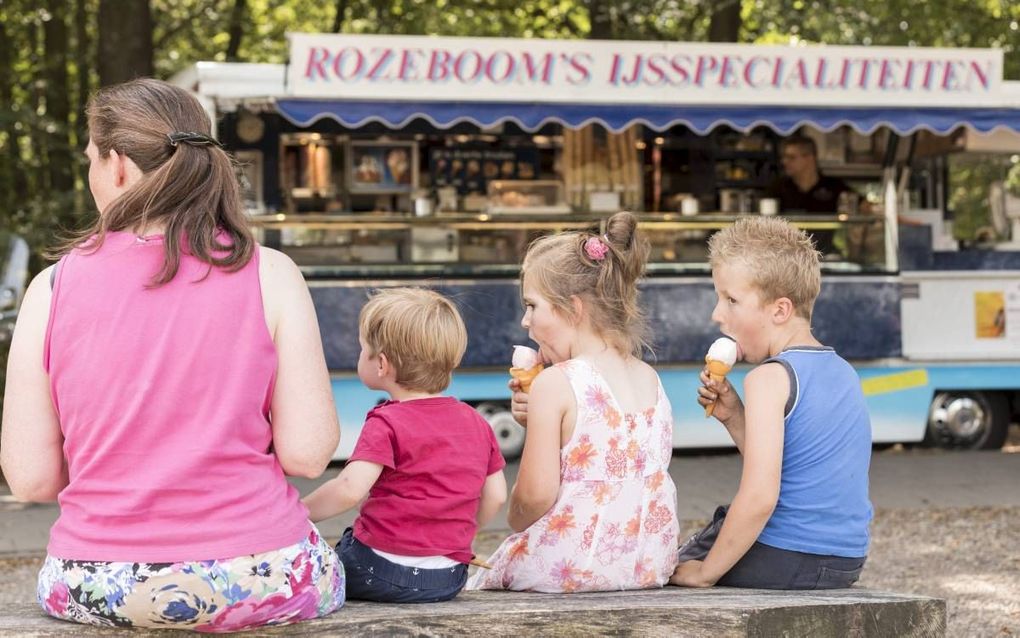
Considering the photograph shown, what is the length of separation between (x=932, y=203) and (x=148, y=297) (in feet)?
31.6

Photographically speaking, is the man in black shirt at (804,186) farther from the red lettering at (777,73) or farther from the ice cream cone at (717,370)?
the ice cream cone at (717,370)

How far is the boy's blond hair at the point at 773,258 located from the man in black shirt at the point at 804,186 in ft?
23.6

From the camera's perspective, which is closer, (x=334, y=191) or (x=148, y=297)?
(x=148, y=297)

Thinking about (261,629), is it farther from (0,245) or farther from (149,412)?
(0,245)

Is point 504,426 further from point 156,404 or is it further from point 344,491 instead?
point 156,404

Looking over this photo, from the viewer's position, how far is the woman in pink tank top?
2590mm

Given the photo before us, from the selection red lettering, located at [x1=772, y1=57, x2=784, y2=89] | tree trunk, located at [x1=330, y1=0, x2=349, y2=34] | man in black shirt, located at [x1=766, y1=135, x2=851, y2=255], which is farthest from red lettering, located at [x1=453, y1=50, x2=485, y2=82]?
tree trunk, located at [x1=330, y1=0, x2=349, y2=34]

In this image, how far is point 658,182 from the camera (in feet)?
35.6

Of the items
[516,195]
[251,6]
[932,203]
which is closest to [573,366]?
[516,195]

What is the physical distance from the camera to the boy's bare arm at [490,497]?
128 inches

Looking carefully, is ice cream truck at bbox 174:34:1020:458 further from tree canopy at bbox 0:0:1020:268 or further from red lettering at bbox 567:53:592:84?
tree canopy at bbox 0:0:1020:268

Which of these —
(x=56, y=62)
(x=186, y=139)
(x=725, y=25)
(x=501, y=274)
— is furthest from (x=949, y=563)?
(x=56, y=62)

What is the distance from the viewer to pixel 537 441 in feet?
10.4

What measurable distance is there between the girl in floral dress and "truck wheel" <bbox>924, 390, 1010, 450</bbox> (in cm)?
711
